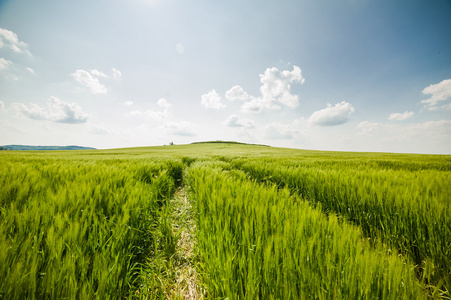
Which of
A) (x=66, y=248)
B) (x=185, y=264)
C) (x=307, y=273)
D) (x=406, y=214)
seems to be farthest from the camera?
(x=406, y=214)

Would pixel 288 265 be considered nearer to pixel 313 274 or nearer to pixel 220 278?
pixel 313 274

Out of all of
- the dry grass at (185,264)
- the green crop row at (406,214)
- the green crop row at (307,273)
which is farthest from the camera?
the green crop row at (406,214)

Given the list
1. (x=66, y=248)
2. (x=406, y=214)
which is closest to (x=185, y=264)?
(x=66, y=248)

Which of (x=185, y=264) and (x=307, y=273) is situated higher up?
(x=307, y=273)

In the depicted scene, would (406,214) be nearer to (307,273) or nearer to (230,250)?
(307,273)

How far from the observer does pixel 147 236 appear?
2.01 metres

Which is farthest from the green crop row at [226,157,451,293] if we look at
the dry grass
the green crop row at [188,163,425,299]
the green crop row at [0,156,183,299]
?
the green crop row at [0,156,183,299]

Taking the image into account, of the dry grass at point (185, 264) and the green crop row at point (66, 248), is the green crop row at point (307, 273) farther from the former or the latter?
the green crop row at point (66, 248)

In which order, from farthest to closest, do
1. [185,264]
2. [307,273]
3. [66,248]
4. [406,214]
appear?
1. [406,214]
2. [185,264]
3. [66,248]
4. [307,273]

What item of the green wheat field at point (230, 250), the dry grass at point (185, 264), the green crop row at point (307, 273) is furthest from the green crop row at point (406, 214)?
the dry grass at point (185, 264)

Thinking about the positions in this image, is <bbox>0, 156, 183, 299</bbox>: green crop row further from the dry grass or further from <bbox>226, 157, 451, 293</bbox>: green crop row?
<bbox>226, 157, 451, 293</bbox>: green crop row

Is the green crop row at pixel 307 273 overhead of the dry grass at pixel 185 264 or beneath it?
overhead

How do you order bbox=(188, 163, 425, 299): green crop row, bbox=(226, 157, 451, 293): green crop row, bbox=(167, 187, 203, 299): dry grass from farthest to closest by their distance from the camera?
bbox=(226, 157, 451, 293): green crop row
bbox=(167, 187, 203, 299): dry grass
bbox=(188, 163, 425, 299): green crop row

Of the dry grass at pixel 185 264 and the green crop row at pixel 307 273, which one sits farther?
the dry grass at pixel 185 264
